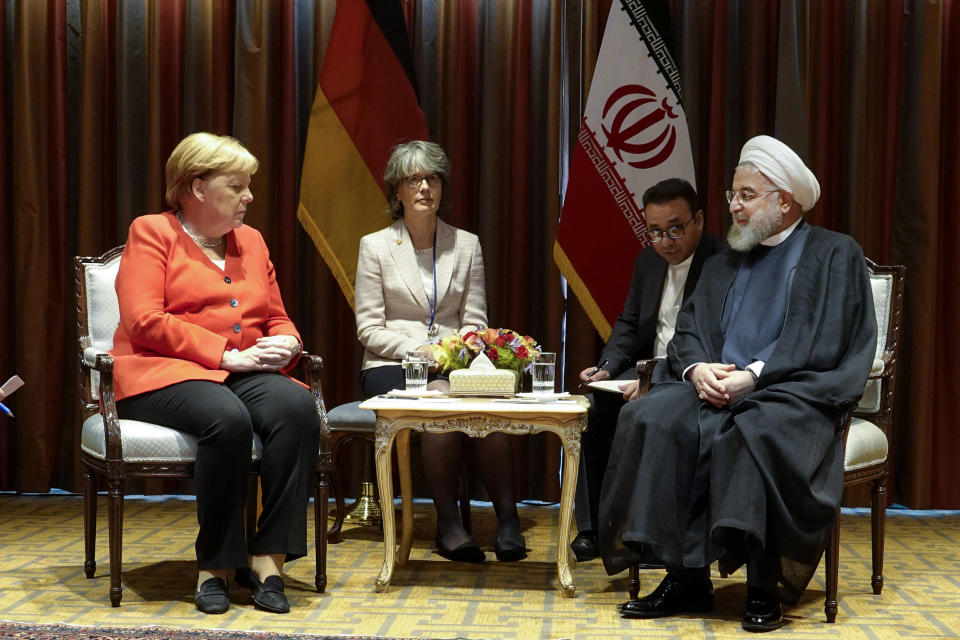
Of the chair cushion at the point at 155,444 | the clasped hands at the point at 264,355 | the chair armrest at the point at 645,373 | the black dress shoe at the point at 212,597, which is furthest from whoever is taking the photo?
the chair armrest at the point at 645,373

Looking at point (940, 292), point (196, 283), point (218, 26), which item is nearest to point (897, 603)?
point (940, 292)

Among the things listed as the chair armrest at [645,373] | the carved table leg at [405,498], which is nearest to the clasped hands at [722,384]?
the chair armrest at [645,373]

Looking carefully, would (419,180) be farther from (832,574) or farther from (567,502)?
(832,574)

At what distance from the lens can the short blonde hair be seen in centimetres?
365

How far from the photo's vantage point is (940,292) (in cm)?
534

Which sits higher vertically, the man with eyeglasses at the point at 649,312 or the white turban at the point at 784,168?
the white turban at the point at 784,168

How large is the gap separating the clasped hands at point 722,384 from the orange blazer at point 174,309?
163cm

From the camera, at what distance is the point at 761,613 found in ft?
10.6

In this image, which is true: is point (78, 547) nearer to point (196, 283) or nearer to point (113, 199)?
point (196, 283)

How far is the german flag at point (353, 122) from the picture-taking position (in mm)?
5199

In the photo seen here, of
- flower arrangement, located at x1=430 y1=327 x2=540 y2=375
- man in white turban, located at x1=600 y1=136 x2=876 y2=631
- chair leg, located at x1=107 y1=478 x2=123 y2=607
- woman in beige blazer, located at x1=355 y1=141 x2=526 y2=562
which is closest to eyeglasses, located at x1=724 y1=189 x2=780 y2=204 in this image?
man in white turban, located at x1=600 y1=136 x2=876 y2=631

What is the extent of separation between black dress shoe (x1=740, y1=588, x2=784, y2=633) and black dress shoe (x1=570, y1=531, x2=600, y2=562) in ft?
3.30

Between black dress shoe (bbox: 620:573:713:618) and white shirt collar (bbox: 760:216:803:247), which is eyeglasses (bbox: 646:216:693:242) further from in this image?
black dress shoe (bbox: 620:573:713:618)

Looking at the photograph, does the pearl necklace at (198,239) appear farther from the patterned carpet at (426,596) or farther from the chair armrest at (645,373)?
the chair armrest at (645,373)
